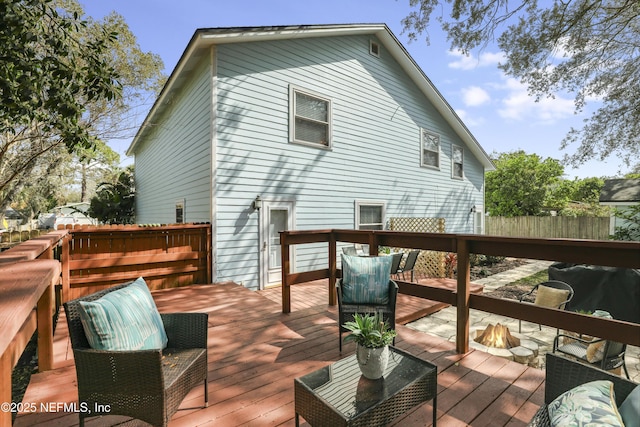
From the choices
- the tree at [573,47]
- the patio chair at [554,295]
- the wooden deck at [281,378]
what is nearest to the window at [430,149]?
the tree at [573,47]

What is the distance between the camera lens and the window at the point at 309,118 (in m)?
7.02

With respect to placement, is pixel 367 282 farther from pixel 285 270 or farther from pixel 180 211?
pixel 180 211

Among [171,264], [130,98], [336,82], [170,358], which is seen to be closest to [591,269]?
[336,82]

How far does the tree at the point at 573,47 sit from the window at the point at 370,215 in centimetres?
424

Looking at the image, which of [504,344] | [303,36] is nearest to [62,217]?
[303,36]

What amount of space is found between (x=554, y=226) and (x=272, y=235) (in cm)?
1552

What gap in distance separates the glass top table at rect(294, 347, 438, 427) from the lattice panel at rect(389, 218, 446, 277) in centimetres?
708

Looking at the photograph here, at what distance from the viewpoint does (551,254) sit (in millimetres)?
2490

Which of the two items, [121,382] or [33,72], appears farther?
[33,72]

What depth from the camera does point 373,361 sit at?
6.09 ft

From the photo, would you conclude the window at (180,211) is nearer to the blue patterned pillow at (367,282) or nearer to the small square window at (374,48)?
the blue patterned pillow at (367,282)

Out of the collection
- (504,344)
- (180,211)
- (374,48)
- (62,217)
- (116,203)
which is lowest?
(504,344)

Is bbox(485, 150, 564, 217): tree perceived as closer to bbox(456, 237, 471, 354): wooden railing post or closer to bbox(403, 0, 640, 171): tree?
bbox(403, 0, 640, 171): tree

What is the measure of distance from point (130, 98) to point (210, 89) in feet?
21.0
